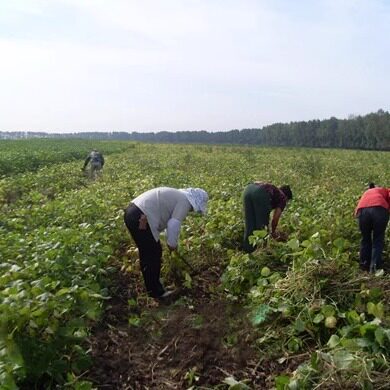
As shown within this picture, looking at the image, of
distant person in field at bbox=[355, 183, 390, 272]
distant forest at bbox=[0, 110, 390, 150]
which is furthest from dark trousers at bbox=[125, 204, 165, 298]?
distant forest at bbox=[0, 110, 390, 150]

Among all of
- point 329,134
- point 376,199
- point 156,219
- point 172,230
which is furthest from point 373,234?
point 329,134

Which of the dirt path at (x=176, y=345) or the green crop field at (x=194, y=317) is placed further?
the dirt path at (x=176, y=345)

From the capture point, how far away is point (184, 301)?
193 inches

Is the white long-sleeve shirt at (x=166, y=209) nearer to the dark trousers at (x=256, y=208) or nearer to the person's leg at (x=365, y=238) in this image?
the dark trousers at (x=256, y=208)

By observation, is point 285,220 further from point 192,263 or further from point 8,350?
point 8,350

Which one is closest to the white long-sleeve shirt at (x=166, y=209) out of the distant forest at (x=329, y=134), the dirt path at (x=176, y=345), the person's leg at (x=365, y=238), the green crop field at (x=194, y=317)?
the green crop field at (x=194, y=317)

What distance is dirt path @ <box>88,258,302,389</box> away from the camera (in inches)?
138

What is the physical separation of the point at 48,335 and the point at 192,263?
108 inches

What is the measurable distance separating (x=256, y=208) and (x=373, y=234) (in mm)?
1475

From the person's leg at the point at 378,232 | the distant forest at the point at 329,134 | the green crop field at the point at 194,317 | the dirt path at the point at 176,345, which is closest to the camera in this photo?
the green crop field at the point at 194,317

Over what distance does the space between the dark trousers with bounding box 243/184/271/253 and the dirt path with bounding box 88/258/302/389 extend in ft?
3.94

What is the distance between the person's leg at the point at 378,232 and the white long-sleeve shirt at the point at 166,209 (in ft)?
7.85

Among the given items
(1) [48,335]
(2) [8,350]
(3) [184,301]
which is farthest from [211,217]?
(2) [8,350]

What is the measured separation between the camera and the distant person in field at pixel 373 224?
5.71 metres
